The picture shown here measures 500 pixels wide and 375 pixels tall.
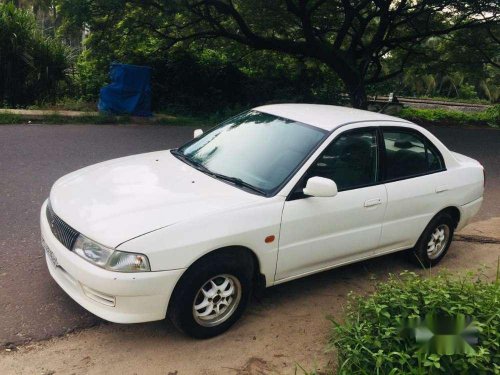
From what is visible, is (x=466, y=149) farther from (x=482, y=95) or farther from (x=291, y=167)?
(x=482, y=95)

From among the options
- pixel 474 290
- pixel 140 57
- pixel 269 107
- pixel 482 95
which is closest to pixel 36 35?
pixel 140 57

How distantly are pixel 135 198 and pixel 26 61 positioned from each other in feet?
34.5

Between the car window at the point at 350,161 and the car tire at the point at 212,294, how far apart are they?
958 mm

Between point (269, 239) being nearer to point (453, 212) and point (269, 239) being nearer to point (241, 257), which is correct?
point (241, 257)

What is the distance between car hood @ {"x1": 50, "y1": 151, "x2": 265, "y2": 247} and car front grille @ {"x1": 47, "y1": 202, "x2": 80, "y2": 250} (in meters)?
0.04

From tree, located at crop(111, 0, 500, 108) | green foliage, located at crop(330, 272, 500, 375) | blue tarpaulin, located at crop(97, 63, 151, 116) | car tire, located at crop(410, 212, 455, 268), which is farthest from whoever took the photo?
tree, located at crop(111, 0, 500, 108)

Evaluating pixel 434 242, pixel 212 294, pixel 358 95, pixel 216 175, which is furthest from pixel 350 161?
pixel 358 95

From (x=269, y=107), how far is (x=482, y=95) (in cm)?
4433

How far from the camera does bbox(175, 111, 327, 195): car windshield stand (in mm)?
3988

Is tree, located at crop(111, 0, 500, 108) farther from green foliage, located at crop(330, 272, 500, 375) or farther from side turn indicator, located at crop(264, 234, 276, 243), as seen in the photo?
green foliage, located at crop(330, 272, 500, 375)

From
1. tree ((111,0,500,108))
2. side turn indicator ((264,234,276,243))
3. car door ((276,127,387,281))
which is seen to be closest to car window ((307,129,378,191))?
car door ((276,127,387,281))

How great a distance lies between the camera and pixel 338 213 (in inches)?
161

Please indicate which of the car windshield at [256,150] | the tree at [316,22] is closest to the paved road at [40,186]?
the car windshield at [256,150]

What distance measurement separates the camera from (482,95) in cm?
4372
